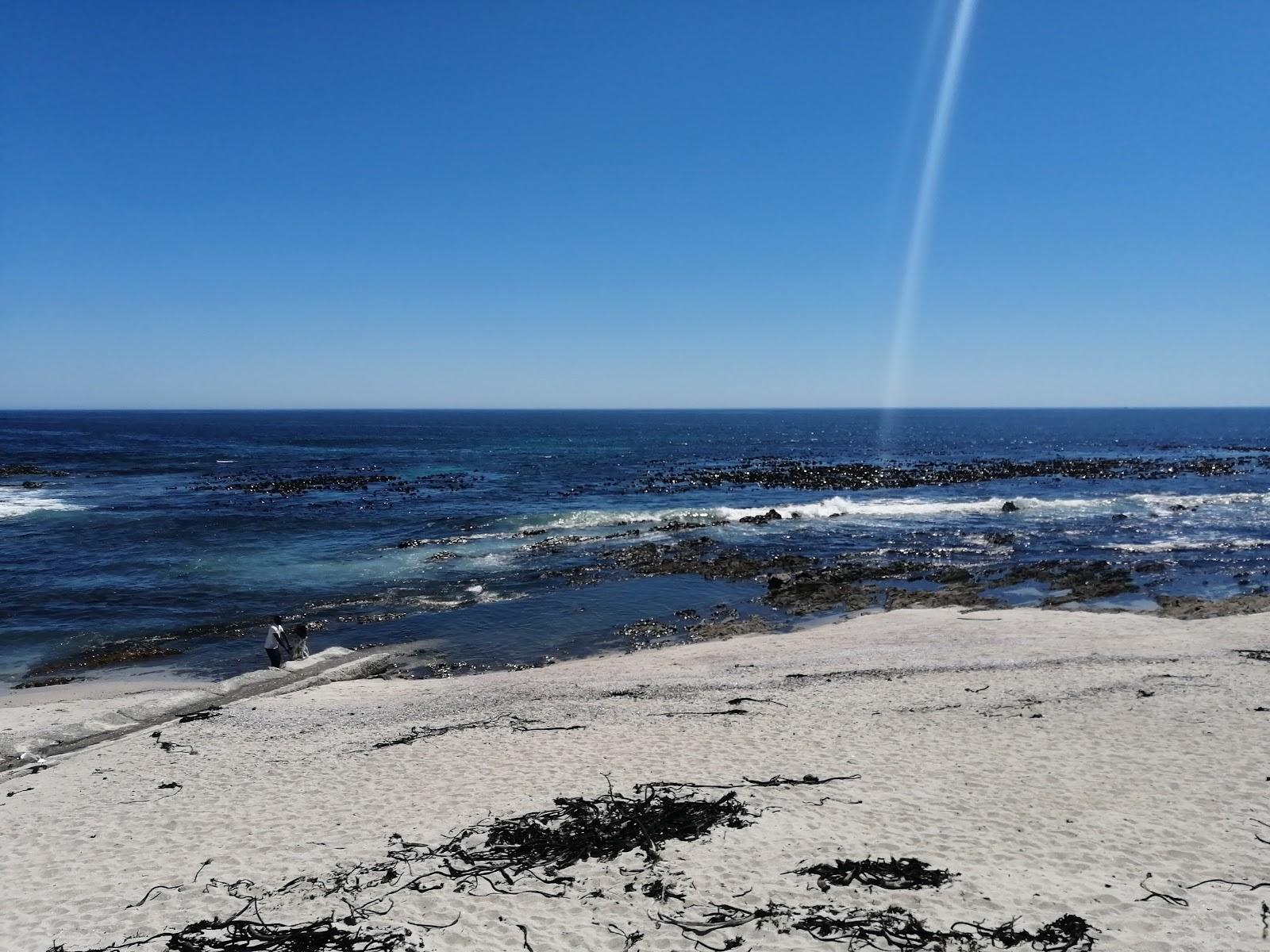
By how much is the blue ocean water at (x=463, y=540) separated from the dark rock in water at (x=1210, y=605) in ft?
2.55

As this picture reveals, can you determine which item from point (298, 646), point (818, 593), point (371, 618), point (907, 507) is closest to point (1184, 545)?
point (907, 507)

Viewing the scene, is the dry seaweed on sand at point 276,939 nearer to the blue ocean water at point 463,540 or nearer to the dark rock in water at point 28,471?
the blue ocean water at point 463,540

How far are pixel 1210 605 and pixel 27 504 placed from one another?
63536 mm

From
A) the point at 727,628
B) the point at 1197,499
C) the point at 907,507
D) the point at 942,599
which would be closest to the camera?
the point at 727,628

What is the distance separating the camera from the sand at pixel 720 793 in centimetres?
768

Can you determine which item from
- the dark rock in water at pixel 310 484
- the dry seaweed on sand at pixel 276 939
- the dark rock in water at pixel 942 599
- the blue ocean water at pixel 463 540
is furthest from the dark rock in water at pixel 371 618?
the dark rock in water at pixel 310 484

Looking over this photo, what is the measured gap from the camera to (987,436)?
13038 centimetres

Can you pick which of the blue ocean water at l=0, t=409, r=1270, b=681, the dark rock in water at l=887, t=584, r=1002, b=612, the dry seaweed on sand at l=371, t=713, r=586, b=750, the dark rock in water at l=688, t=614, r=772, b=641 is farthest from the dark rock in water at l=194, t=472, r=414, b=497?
the dry seaweed on sand at l=371, t=713, r=586, b=750

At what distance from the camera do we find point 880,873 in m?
8.16

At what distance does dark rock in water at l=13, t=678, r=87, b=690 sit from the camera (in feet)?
60.6

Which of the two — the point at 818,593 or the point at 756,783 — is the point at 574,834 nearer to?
the point at 756,783

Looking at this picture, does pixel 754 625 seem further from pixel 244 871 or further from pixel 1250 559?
pixel 1250 559

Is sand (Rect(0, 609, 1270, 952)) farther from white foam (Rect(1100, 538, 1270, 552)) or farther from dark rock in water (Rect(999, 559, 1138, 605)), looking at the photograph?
white foam (Rect(1100, 538, 1270, 552))

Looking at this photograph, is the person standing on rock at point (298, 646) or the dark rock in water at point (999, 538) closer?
the person standing on rock at point (298, 646)
